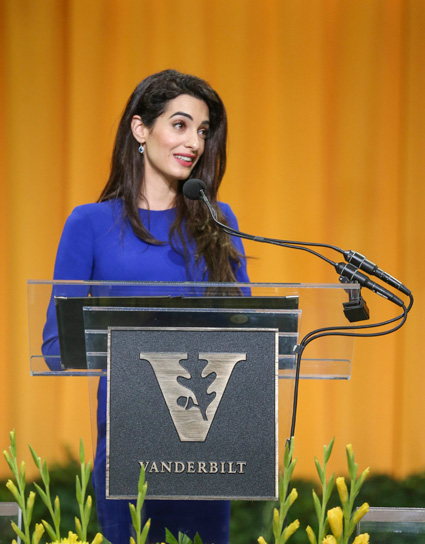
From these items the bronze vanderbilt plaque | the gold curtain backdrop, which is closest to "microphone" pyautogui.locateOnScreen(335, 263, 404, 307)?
the bronze vanderbilt plaque

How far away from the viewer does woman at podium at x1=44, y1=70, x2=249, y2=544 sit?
1713 millimetres

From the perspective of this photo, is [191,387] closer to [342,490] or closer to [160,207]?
[342,490]

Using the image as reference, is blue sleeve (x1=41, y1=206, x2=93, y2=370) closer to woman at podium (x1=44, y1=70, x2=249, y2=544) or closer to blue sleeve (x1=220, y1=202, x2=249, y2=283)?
woman at podium (x1=44, y1=70, x2=249, y2=544)

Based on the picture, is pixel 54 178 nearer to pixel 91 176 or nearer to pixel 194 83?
pixel 91 176

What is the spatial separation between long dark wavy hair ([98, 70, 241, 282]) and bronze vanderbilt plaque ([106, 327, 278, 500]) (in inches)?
29.5

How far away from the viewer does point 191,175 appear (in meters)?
1.94

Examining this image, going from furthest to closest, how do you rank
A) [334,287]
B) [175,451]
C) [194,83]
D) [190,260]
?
1. [194,83]
2. [190,260]
3. [334,287]
4. [175,451]

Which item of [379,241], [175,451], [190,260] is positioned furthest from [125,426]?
[379,241]

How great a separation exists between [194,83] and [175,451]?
3.74 feet

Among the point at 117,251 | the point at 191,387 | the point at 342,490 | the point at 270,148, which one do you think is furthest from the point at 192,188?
the point at 270,148

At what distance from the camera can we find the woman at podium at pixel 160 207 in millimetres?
1713

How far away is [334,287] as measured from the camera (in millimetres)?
1117

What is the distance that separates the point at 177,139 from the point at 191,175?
0.14 m

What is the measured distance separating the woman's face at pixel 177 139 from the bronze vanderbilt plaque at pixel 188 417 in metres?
0.89
